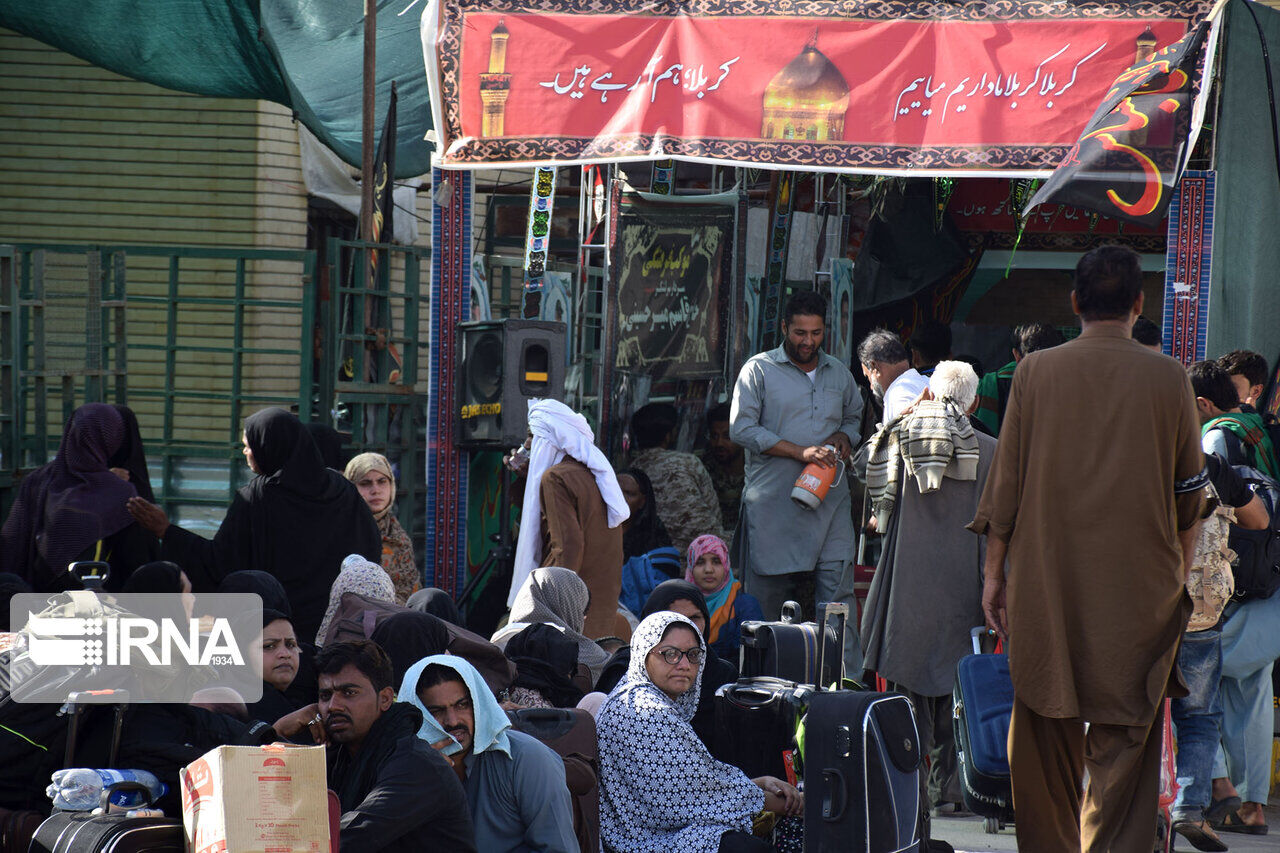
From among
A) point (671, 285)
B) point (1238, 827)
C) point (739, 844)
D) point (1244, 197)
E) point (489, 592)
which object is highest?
point (1244, 197)

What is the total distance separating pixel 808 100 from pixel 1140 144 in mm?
1418

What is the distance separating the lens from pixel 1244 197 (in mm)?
6926

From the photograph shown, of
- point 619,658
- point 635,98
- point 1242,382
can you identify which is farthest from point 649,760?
point 635,98

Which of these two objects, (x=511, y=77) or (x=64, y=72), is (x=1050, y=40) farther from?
(x=64, y=72)

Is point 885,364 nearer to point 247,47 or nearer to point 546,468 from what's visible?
point 546,468

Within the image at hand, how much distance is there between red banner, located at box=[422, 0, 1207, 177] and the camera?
677cm

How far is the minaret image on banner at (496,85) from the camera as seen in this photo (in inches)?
284

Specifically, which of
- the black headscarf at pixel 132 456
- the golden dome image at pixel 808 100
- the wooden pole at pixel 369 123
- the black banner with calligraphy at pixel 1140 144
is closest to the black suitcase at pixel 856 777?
the black banner with calligraphy at pixel 1140 144

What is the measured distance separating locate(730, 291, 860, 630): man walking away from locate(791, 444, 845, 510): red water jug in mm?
48

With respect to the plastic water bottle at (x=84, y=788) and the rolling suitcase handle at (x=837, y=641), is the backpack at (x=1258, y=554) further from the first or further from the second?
the plastic water bottle at (x=84, y=788)

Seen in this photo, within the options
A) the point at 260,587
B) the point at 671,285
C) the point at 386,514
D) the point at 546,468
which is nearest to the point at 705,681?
the point at 260,587

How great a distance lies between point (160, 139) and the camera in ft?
39.9

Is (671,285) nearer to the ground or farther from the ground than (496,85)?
nearer to the ground

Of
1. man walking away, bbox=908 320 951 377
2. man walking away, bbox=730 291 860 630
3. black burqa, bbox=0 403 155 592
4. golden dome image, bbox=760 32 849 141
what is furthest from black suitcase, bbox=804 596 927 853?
man walking away, bbox=908 320 951 377
